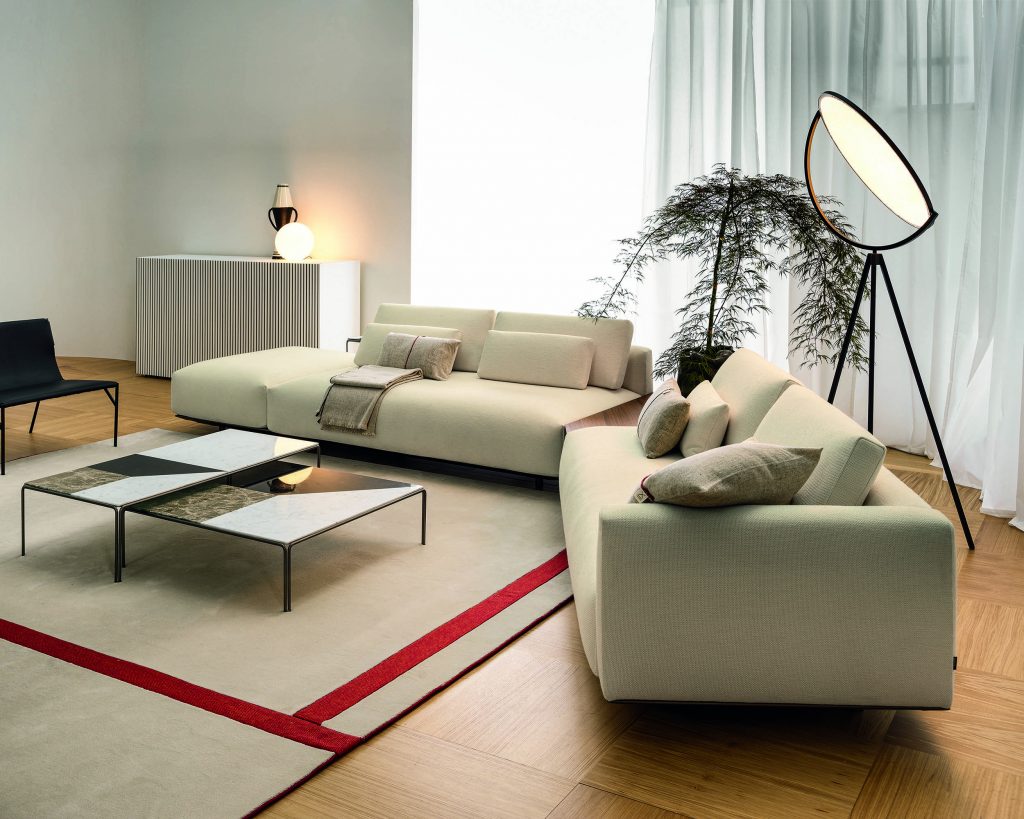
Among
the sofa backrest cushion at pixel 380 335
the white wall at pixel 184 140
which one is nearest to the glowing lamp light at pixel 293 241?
the white wall at pixel 184 140

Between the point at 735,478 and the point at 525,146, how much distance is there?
15.6 feet

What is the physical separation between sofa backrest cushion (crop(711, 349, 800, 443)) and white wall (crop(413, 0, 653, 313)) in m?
2.57

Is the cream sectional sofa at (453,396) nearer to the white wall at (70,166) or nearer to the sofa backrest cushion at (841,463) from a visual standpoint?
the sofa backrest cushion at (841,463)

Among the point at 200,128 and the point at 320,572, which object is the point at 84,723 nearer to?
the point at 320,572

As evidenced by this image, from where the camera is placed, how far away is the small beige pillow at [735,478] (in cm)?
229

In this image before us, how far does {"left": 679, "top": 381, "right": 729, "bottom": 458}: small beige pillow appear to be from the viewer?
3.51 m

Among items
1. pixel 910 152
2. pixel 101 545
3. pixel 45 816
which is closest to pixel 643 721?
pixel 45 816

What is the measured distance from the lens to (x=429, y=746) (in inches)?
91.8

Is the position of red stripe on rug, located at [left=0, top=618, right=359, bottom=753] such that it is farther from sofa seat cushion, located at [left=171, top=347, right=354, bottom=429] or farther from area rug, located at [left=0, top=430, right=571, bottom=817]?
sofa seat cushion, located at [left=171, top=347, right=354, bottom=429]

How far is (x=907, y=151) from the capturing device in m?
5.34

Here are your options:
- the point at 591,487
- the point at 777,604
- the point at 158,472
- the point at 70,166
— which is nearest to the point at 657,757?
the point at 777,604

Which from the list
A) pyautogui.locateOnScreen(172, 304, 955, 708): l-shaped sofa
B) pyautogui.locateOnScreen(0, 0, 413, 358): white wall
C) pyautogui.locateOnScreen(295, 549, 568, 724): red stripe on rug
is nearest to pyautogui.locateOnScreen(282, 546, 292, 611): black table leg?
pyautogui.locateOnScreen(295, 549, 568, 724): red stripe on rug

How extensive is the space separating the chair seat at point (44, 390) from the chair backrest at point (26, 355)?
2.8 inches

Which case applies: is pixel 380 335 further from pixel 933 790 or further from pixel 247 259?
pixel 933 790
